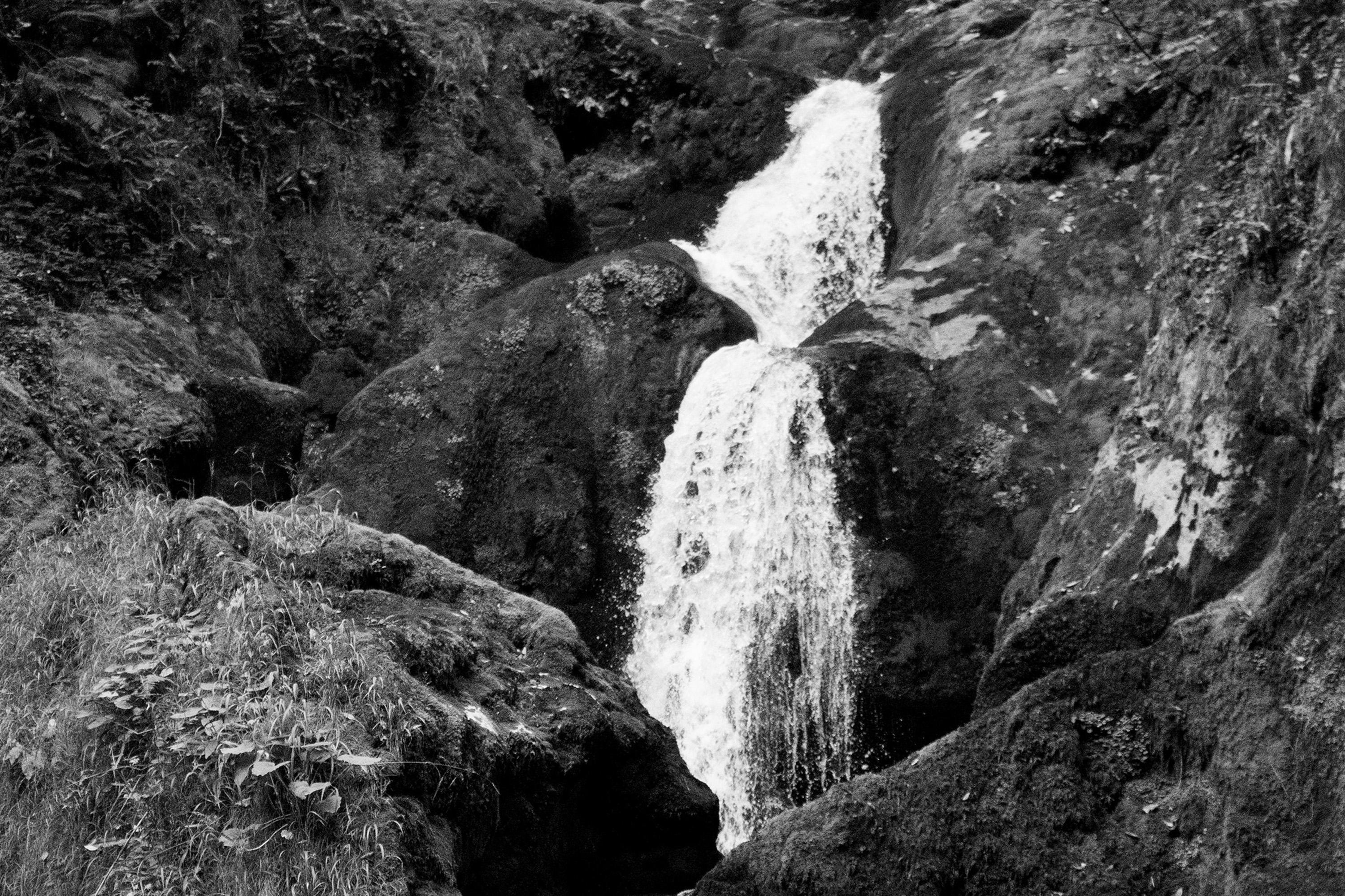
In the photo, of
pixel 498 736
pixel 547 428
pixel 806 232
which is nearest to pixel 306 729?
pixel 498 736

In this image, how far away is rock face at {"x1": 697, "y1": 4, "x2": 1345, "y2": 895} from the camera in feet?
15.6

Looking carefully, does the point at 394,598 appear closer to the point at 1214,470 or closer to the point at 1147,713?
the point at 1147,713

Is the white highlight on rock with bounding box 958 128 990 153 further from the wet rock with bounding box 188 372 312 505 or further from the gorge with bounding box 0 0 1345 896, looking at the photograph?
the wet rock with bounding box 188 372 312 505

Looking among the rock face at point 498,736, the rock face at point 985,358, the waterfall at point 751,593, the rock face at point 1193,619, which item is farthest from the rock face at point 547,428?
the rock face at point 1193,619

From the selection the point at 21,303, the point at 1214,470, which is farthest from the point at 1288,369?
the point at 21,303

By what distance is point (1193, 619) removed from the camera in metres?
5.28

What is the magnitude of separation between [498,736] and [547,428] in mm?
5865

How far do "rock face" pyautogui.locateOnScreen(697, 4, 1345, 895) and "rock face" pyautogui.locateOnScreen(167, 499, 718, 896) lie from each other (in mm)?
1045

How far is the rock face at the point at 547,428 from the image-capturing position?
11141 mm

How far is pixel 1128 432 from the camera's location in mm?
8125

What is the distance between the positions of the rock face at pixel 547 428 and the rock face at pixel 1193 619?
3656 mm

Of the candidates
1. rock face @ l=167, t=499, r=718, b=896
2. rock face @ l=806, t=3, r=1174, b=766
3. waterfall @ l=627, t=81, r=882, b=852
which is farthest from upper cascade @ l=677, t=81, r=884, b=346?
rock face @ l=167, t=499, r=718, b=896

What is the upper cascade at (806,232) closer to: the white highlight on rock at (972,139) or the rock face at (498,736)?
the white highlight on rock at (972,139)

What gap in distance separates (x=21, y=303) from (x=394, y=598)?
5925 millimetres
